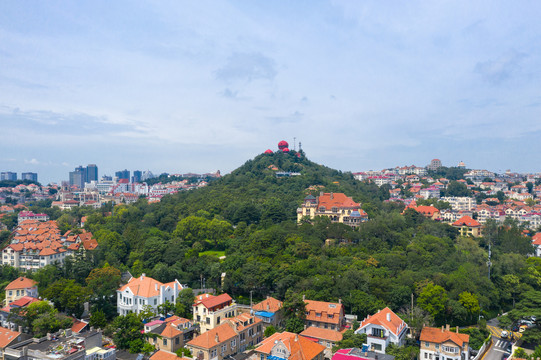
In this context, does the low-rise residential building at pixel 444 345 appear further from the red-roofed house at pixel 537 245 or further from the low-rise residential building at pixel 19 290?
the low-rise residential building at pixel 19 290

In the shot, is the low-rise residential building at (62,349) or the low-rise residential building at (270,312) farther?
the low-rise residential building at (270,312)

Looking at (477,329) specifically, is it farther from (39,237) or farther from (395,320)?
(39,237)

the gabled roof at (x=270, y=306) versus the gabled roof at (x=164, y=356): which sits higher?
the gabled roof at (x=270, y=306)

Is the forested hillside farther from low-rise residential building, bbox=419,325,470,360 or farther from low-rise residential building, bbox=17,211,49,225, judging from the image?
low-rise residential building, bbox=17,211,49,225

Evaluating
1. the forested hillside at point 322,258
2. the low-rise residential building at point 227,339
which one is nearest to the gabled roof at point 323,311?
the forested hillside at point 322,258

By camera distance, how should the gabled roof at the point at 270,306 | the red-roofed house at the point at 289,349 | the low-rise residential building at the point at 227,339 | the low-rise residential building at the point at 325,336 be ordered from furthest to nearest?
the gabled roof at the point at 270,306
the low-rise residential building at the point at 325,336
the low-rise residential building at the point at 227,339
the red-roofed house at the point at 289,349

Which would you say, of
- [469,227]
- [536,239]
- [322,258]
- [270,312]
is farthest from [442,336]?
[536,239]

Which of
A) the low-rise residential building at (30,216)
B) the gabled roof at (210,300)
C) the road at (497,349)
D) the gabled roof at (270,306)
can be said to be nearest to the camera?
the road at (497,349)
